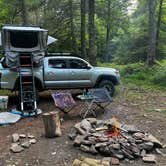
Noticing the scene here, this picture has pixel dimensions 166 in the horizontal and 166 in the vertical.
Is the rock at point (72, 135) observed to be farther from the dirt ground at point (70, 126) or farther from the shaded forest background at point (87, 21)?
the shaded forest background at point (87, 21)

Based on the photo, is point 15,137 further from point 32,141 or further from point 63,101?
point 63,101

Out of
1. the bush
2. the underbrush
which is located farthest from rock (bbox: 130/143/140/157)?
the bush

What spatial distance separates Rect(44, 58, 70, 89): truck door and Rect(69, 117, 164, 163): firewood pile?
387 centimetres

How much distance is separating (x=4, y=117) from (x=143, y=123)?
4000 mm

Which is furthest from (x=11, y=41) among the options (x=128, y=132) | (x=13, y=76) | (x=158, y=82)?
(x=158, y=82)

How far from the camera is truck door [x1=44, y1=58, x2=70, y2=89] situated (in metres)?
10.4

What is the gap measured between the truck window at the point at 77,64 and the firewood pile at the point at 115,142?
431 centimetres

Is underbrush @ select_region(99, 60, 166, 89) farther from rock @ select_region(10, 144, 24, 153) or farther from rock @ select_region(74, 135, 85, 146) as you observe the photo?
rock @ select_region(10, 144, 24, 153)

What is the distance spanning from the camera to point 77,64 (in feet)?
35.8

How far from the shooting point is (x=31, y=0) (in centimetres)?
1973

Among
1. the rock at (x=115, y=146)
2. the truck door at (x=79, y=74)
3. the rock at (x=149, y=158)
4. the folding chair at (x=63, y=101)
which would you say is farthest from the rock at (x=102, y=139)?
the truck door at (x=79, y=74)

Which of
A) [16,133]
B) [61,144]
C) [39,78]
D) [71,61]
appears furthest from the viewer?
[71,61]

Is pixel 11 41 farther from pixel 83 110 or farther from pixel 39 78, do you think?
pixel 83 110

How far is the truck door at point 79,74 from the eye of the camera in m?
10.7
